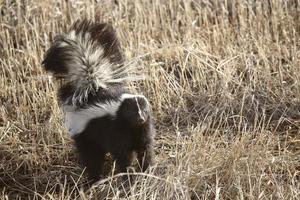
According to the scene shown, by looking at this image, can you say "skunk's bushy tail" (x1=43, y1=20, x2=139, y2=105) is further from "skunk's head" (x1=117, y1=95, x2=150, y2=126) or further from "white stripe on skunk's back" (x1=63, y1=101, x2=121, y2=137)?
"skunk's head" (x1=117, y1=95, x2=150, y2=126)

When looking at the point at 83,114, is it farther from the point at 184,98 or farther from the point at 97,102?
the point at 184,98

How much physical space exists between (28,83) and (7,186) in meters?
1.38

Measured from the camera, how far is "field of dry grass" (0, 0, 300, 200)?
14.1ft

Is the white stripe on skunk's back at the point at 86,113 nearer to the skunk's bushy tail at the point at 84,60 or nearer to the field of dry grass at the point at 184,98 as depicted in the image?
the skunk's bushy tail at the point at 84,60

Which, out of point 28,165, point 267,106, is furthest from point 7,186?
point 267,106

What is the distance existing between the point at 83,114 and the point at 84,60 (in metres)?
0.39

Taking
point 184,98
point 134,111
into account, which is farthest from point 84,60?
point 184,98

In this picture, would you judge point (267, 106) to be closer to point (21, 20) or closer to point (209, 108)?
point (209, 108)

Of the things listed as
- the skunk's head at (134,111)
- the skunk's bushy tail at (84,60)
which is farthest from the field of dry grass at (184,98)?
the skunk's bushy tail at (84,60)

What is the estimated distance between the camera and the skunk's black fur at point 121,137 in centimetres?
441

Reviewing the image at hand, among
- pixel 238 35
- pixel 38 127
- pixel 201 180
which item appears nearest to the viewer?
pixel 201 180

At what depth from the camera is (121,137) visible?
4461mm

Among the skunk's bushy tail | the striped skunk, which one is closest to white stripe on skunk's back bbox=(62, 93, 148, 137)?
the striped skunk

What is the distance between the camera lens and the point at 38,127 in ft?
17.8
